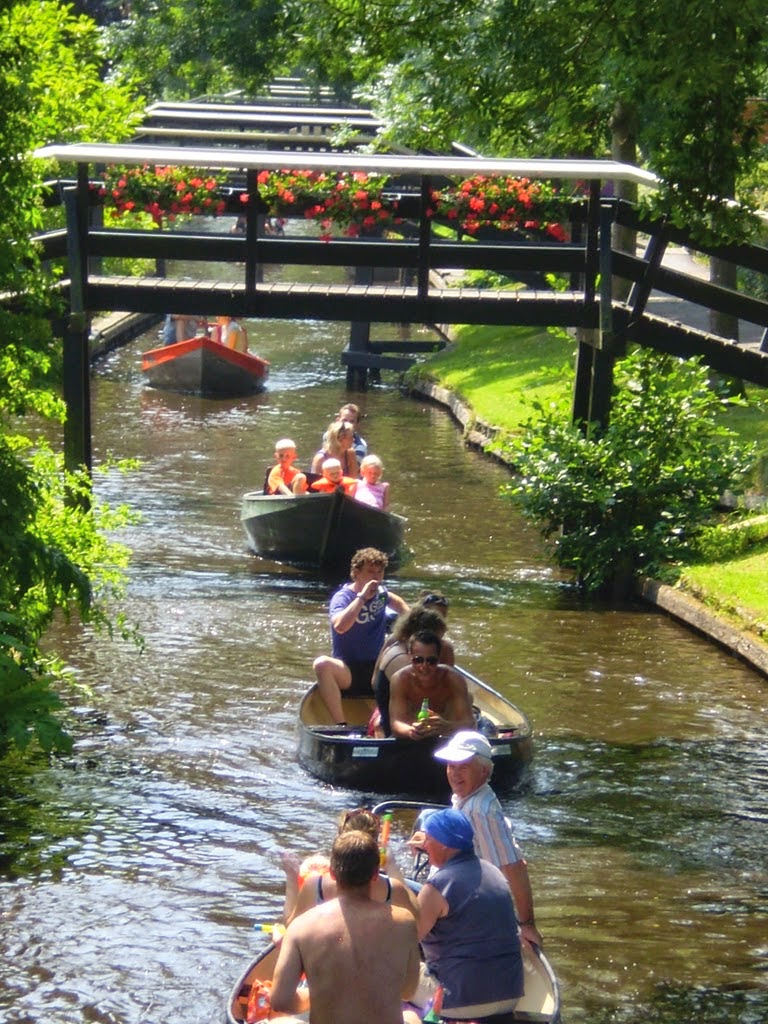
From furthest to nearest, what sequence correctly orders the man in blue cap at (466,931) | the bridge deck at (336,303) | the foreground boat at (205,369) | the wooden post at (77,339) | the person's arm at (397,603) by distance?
the foreground boat at (205,369)
the bridge deck at (336,303)
the wooden post at (77,339)
the person's arm at (397,603)
the man in blue cap at (466,931)

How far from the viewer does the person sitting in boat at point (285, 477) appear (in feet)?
62.5

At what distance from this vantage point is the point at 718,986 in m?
8.62

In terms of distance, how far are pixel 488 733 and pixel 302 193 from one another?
7.94m

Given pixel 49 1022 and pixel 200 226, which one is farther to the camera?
pixel 200 226

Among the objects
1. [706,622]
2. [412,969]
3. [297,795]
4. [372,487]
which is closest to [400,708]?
[297,795]

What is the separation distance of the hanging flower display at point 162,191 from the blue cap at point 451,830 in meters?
11.5

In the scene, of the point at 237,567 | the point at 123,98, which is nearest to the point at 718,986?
the point at 237,567

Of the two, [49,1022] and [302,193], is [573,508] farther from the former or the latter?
[49,1022]

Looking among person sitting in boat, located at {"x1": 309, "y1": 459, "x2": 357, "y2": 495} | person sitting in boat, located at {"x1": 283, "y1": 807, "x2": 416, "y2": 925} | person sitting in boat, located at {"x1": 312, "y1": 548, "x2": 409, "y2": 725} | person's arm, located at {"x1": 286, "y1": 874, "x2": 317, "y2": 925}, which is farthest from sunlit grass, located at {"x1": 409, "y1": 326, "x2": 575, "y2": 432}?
person's arm, located at {"x1": 286, "y1": 874, "x2": 317, "y2": 925}

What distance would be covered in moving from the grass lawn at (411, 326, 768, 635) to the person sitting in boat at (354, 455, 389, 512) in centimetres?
174

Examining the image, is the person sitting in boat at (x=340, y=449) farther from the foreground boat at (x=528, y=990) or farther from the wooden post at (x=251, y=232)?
the foreground boat at (x=528, y=990)

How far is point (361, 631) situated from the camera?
12742mm

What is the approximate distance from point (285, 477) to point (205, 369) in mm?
12189

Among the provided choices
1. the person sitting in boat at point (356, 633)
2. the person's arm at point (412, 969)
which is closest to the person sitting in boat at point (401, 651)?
→ the person sitting in boat at point (356, 633)
